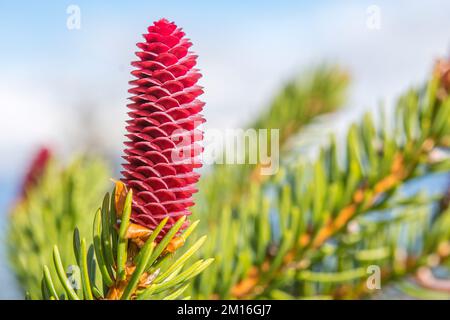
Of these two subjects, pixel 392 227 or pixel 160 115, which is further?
pixel 392 227

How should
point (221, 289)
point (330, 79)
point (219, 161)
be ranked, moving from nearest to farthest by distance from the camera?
point (221, 289) < point (219, 161) < point (330, 79)

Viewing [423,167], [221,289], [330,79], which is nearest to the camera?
[221,289]

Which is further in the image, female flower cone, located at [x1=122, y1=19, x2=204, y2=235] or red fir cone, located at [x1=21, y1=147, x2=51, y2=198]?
red fir cone, located at [x1=21, y1=147, x2=51, y2=198]

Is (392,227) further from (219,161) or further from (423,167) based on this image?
(219,161)

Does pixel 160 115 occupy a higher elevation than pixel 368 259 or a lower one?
higher

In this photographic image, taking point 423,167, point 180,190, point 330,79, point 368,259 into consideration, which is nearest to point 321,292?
point 368,259

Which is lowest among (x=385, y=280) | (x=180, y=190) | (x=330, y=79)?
(x=385, y=280)

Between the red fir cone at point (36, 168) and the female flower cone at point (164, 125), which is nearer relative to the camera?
the female flower cone at point (164, 125)

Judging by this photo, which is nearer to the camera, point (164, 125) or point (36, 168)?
point (164, 125)
